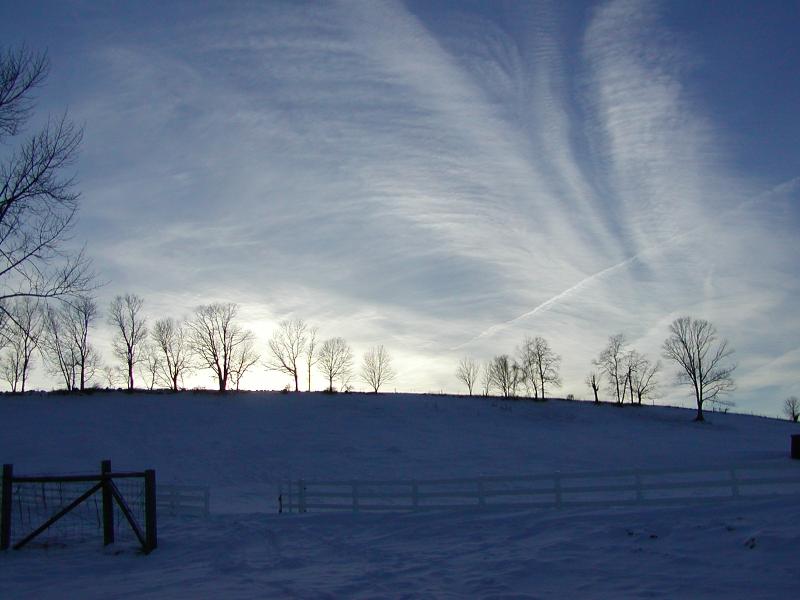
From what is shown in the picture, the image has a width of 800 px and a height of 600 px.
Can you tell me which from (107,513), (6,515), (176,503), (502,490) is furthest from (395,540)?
(176,503)

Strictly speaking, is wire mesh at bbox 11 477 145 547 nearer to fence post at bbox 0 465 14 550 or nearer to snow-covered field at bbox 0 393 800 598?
fence post at bbox 0 465 14 550

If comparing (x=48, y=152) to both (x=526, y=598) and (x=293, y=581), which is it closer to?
(x=293, y=581)

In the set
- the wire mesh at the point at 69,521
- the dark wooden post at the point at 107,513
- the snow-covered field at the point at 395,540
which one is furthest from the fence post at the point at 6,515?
the dark wooden post at the point at 107,513

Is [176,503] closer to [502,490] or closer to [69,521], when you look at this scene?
[69,521]

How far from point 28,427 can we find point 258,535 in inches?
1352

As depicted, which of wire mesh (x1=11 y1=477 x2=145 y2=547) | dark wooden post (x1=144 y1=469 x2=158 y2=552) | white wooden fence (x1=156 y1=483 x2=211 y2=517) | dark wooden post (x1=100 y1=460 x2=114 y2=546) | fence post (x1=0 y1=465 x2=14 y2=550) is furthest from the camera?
white wooden fence (x1=156 y1=483 x2=211 y2=517)

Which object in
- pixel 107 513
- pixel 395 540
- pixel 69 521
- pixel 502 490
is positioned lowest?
pixel 69 521

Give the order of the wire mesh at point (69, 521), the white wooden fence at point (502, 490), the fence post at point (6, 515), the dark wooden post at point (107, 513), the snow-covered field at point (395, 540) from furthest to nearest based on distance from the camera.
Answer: the white wooden fence at point (502, 490), the wire mesh at point (69, 521), the dark wooden post at point (107, 513), the fence post at point (6, 515), the snow-covered field at point (395, 540)

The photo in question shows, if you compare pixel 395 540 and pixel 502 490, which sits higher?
pixel 502 490

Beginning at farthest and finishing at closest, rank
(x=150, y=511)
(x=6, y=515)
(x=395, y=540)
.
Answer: (x=395, y=540), (x=6, y=515), (x=150, y=511)

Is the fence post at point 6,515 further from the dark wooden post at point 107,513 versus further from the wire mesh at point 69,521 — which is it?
the dark wooden post at point 107,513

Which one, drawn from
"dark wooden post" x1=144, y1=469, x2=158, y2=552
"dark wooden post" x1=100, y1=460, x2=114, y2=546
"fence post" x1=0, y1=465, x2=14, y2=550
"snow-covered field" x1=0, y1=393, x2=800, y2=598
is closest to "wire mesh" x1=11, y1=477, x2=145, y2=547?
"dark wooden post" x1=100, y1=460, x2=114, y2=546

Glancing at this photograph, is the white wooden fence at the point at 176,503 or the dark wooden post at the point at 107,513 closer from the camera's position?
the dark wooden post at the point at 107,513

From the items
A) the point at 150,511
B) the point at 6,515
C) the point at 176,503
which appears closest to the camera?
the point at 150,511
